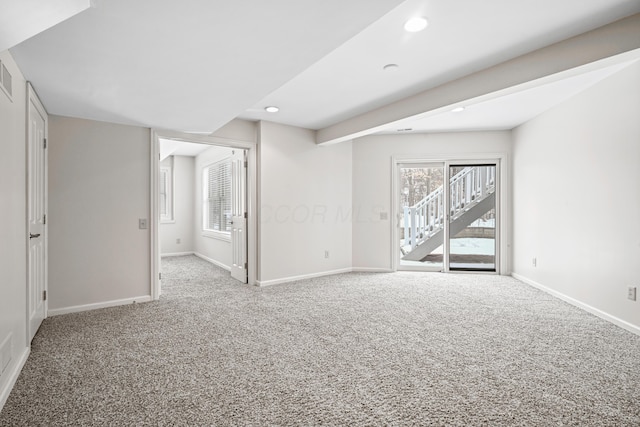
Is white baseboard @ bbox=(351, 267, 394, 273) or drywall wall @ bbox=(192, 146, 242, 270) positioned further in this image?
drywall wall @ bbox=(192, 146, 242, 270)

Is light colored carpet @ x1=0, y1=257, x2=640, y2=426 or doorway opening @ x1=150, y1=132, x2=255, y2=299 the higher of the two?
doorway opening @ x1=150, y1=132, x2=255, y2=299

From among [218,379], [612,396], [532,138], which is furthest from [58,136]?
[532,138]

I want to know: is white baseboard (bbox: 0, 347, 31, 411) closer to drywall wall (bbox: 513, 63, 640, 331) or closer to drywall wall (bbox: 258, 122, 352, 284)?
drywall wall (bbox: 258, 122, 352, 284)

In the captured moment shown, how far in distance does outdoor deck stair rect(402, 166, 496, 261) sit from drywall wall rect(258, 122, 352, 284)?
1268 millimetres

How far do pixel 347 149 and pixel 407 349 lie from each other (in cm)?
389

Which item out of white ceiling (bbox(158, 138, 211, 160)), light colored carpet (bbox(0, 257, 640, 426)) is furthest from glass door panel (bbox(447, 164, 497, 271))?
white ceiling (bbox(158, 138, 211, 160))

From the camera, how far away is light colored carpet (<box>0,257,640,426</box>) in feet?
6.10

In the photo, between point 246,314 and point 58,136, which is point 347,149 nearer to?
point 246,314

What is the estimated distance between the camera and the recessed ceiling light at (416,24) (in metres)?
2.30

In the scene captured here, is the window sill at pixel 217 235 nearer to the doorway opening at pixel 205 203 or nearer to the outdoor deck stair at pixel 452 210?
the doorway opening at pixel 205 203

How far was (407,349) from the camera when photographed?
2684 mm

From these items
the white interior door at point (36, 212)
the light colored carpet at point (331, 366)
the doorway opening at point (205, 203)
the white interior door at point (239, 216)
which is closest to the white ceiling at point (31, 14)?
the white interior door at point (36, 212)

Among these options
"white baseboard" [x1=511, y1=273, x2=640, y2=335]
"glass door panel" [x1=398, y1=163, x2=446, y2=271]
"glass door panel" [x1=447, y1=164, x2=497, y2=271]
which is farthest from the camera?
"glass door panel" [x1=447, y1=164, x2=497, y2=271]

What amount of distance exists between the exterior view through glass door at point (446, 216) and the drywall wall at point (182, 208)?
5053 mm
